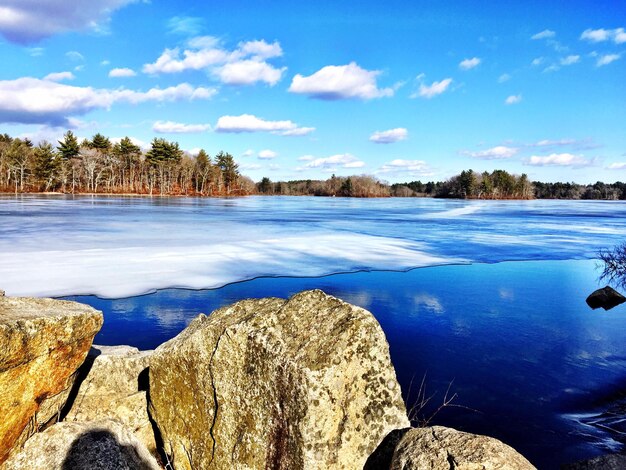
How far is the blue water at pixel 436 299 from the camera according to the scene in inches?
223

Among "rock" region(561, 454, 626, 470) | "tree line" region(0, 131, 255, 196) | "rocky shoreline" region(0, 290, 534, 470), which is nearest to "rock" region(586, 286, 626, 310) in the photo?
"rock" region(561, 454, 626, 470)

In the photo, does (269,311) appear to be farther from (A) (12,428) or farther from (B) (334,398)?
(A) (12,428)

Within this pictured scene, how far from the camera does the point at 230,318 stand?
139 inches

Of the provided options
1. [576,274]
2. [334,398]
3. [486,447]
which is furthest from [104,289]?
[576,274]

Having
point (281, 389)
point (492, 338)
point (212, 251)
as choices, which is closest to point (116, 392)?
point (281, 389)

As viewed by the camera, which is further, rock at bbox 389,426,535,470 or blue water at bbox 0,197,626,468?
blue water at bbox 0,197,626,468

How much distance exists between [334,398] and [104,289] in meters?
8.15

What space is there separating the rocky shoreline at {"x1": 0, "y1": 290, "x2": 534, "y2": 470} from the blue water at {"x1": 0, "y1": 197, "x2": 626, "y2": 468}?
8.75 ft

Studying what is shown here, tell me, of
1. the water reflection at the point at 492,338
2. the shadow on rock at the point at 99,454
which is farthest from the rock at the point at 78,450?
the water reflection at the point at 492,338

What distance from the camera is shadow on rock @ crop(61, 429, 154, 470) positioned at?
282cm

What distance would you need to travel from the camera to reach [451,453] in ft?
8.41

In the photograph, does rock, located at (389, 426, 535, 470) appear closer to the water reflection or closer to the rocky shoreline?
the rocky shoreline

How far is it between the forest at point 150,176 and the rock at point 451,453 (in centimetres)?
7782

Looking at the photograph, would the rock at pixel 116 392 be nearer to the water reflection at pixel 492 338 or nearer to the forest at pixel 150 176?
the water reflection at pixel 492 338
